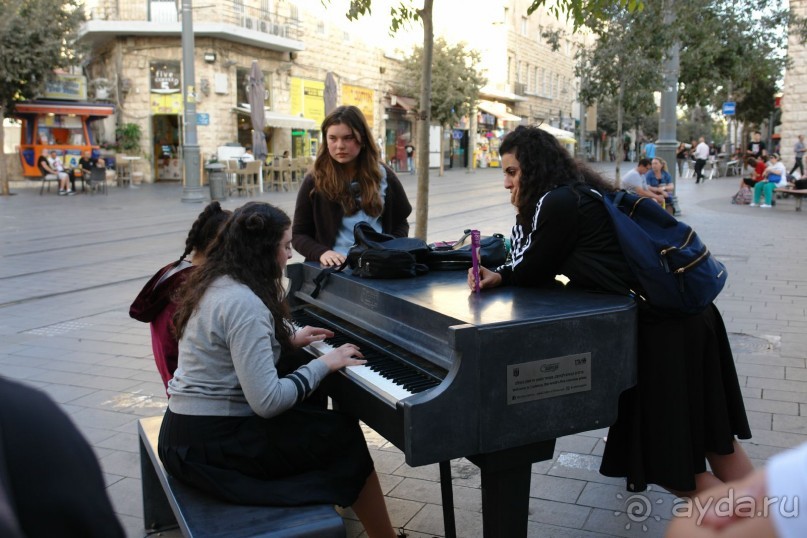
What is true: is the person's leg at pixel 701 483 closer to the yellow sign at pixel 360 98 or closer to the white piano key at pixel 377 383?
the white piano key at pixel 377 383

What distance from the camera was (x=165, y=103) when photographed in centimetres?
2867

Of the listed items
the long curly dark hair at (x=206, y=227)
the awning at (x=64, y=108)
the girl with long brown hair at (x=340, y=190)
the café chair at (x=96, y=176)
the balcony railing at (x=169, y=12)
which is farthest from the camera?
the balcony railing at (x=169, y=12)

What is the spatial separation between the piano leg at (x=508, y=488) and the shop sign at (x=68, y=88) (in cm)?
2723

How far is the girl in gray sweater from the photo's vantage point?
2.71 m

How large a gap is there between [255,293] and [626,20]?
14.0 m

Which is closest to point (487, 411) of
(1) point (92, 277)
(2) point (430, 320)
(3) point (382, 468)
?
(2) point (430, 320)

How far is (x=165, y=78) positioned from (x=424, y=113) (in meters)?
24.7

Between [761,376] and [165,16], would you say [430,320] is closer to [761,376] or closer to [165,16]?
[761,376]

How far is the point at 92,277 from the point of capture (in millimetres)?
9359

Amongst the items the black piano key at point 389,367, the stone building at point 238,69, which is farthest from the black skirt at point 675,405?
the stone building at point 238,69

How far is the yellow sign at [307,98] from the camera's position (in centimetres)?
3225

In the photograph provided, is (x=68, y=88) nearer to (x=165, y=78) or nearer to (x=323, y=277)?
(x=165, y=78)

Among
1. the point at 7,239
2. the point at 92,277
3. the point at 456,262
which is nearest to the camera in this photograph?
the point at 456,262

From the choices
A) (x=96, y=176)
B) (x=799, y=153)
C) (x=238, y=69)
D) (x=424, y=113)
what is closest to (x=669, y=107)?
(x=799, y=153)
